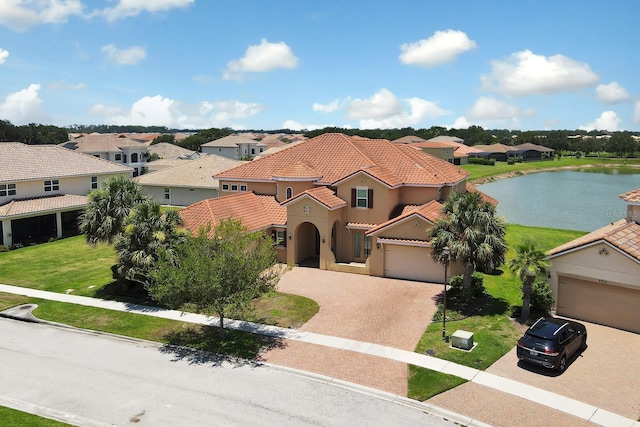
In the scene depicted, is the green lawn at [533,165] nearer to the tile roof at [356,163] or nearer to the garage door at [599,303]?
the tile roof at [356,163]

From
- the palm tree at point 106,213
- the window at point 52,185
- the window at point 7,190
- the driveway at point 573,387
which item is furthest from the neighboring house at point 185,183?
the driveway at point 573,387

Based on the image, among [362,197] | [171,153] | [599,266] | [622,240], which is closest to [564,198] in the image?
[362,197]

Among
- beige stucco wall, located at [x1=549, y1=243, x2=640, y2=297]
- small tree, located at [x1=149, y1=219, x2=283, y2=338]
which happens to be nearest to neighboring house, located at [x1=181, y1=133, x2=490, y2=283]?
beige stucco wall, located at [x1=549, y1=243, x2=640, y2=297]

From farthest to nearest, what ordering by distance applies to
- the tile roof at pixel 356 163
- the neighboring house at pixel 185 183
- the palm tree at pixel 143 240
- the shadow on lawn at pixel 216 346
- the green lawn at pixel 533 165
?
the green lawn at pixel 533 165 < the neighboring house at pixel 185 183 < the tile roof at pixel 356 163 < the palm tree at pixel 143 240 < the shadow on lawn at pixel 216 346

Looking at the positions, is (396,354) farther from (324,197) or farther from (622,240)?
(324,197)

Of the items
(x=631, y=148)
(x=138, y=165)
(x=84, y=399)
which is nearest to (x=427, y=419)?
(x=84, y=399)
